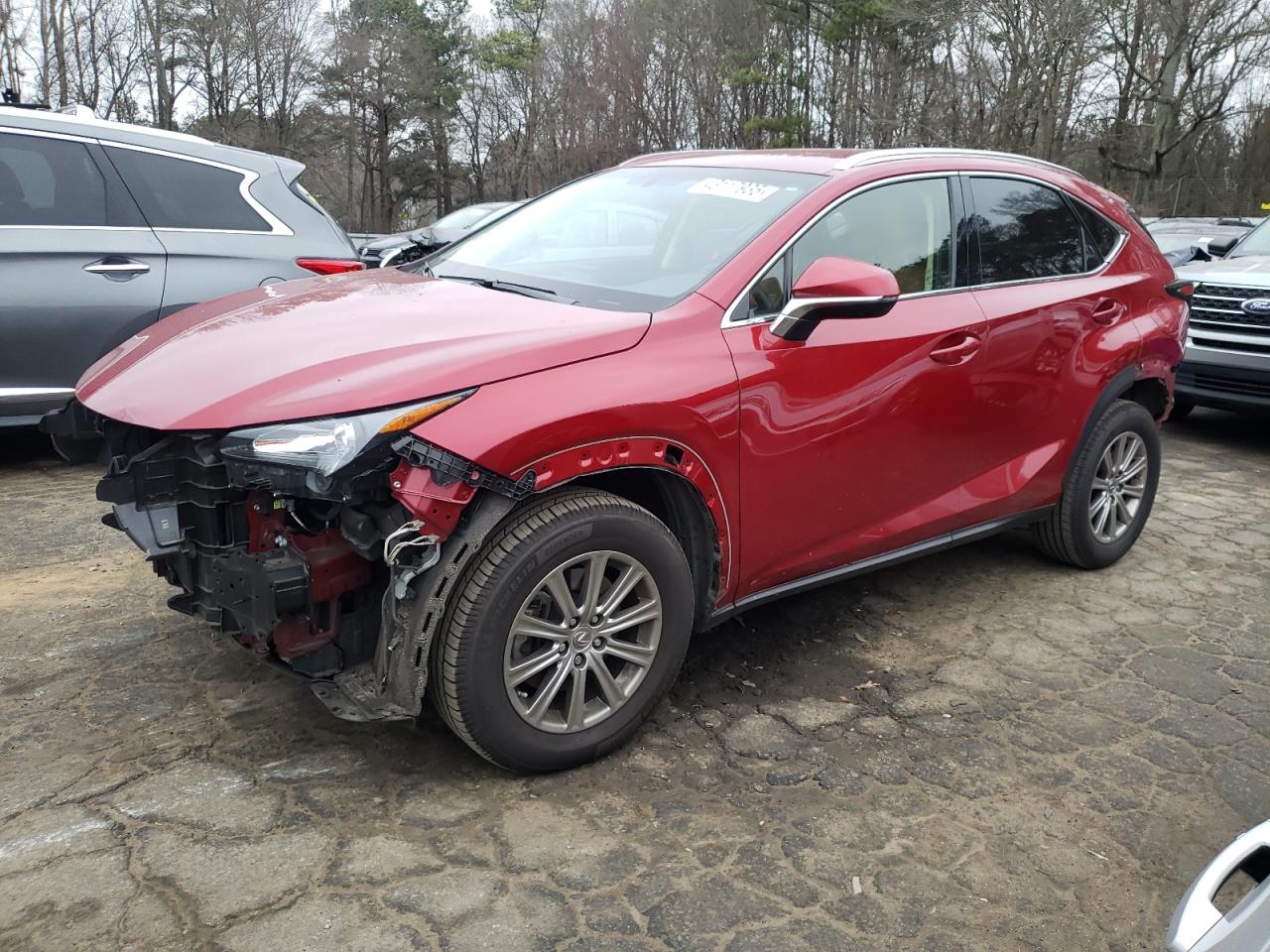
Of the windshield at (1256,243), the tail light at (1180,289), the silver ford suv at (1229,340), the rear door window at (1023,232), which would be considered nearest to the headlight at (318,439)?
Answer: the rear door window at (1023,232)

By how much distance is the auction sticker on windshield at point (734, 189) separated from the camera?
11.3 feet

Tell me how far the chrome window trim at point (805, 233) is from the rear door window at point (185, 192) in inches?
140

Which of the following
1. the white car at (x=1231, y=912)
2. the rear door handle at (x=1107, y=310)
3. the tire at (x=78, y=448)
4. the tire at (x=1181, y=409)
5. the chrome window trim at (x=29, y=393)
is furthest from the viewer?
the tire at (x=1181, y=409)

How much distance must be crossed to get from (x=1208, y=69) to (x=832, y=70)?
30.6 ft

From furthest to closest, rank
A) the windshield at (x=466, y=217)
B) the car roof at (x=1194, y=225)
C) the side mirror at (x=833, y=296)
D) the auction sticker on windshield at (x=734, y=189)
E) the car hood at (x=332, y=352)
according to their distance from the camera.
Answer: the windshield at (x=466, y=217) → the car roof at (x=1194, y=225) → the auction sticker on windshield at (x=734, y=189) → the side mirror at (x=833, y=296) → the car hood at (x=332, y=352)

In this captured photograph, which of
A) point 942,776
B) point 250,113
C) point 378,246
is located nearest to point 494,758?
point 942,776

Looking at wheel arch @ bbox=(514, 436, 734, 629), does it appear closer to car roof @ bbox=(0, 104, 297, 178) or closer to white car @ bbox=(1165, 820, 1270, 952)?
white car @ bbox=(1165, 820, 1270, 952)

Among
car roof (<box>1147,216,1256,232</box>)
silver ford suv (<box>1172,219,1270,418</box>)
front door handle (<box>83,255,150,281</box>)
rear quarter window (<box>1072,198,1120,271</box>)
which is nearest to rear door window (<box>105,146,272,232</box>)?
front door handle (<box>83,255,150,281</box>)

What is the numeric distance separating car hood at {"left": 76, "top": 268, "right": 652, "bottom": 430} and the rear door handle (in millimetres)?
2231

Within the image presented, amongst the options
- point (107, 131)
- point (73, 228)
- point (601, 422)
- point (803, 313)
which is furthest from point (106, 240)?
point (803, 313)

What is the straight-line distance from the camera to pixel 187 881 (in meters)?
2.39

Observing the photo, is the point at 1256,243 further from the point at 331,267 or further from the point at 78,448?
the point at 78,448

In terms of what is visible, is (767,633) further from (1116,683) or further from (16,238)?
(16,238)

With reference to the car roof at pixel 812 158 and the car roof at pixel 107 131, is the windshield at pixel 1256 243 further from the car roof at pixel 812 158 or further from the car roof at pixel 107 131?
the car roof at pixel 107 131
